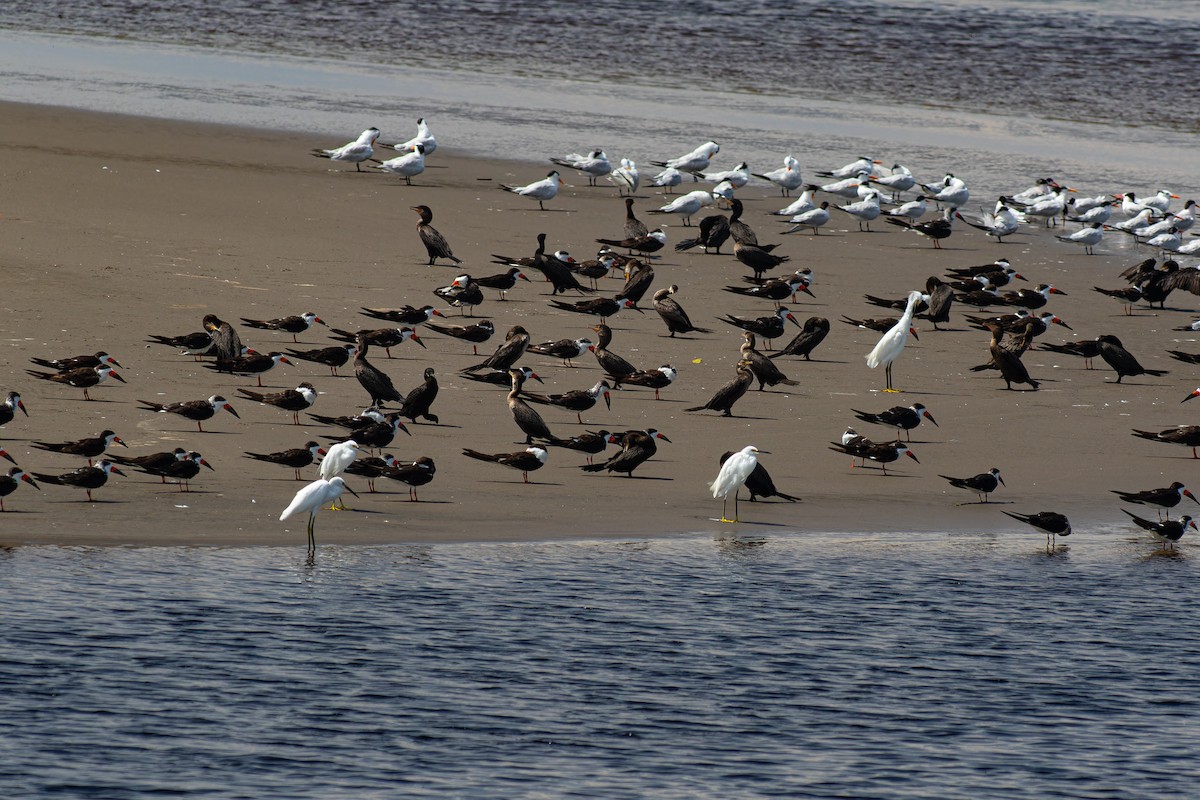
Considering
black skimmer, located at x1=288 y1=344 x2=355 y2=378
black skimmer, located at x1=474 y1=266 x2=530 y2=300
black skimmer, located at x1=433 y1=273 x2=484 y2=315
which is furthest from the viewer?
black skimmer, located at x1=474 y1=266 x2=530 y2=300

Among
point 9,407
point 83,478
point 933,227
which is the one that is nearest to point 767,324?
point 933,227

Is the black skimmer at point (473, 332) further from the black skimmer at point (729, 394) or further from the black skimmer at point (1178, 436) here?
the black skimmer at point (1178, 436)

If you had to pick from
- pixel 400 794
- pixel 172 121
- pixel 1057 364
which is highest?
pixel 172 121

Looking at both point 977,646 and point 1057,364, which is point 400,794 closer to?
point 977,646

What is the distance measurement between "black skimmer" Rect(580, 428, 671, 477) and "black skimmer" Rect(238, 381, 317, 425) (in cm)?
289

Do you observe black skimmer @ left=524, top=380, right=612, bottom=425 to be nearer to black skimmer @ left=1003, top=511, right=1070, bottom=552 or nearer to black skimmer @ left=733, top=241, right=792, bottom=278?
black skimmer @ left=1003, top=511, right=1070, bottom=552

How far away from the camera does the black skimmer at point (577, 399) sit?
17484 millimetres

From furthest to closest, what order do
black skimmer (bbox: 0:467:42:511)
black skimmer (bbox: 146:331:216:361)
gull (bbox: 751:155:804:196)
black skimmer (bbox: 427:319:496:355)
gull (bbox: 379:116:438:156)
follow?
gull (bbox: 751:155:804:196), gull (bbox: 379:116:438:156), black skimmer (bbox: 427:319:496:355), black skimmer (bbox: 146:331:216:361), black skimmer (bbox: 0:467:42:511)

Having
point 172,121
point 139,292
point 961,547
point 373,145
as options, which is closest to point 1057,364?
point 961,547

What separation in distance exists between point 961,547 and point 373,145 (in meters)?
17.3

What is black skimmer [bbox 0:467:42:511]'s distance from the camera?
43.5ft

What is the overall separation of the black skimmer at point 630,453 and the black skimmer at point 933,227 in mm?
12312

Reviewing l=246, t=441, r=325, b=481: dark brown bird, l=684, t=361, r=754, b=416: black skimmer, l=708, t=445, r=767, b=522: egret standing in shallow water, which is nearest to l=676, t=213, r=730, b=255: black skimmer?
l=684, t=361, r=754, b=416: black skimmer

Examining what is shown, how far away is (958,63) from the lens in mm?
46812
